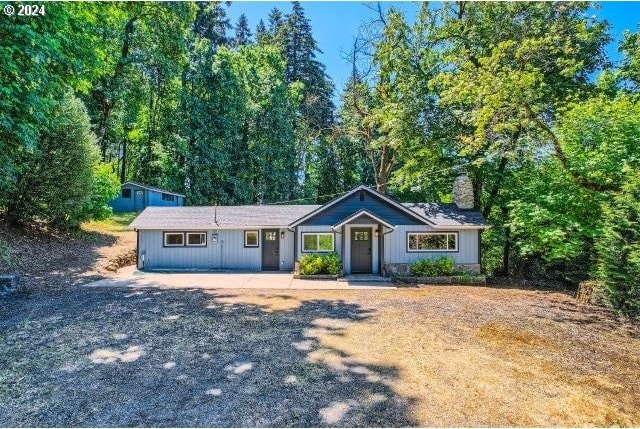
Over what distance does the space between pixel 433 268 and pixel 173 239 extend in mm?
12203

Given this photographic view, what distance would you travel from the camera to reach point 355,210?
660 inches

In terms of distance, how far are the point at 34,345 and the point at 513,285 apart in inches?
649

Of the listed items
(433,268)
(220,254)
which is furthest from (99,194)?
(433,268)

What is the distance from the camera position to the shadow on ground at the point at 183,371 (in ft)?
15.1

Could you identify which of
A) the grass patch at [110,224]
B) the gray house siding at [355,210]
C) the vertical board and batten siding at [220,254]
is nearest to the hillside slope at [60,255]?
the grass patch at [110,224]

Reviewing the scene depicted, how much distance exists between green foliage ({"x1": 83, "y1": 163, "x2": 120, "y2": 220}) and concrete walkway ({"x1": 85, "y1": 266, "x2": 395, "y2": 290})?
5.79m

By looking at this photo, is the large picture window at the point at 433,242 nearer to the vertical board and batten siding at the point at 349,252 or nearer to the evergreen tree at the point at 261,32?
the vertical board and batten siding at the point at 349,252

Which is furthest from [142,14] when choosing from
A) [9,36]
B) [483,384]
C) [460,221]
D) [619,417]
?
[619,417]

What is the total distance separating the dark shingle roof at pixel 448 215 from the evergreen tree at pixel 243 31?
36880 millimetres

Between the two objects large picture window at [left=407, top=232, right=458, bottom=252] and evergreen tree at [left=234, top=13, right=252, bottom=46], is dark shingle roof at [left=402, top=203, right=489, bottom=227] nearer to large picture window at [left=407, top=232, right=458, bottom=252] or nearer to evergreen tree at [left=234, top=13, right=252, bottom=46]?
large picture window at [left=407, top=232, right=458, bottom=252]

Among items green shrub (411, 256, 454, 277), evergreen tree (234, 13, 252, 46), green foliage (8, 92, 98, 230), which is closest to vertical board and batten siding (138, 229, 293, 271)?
green foliage (8, 92, 98, 230)

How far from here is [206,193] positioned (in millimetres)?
30391

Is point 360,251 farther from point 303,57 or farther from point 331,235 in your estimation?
point 303,57

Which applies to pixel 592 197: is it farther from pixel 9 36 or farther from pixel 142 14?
pixel 142 14
